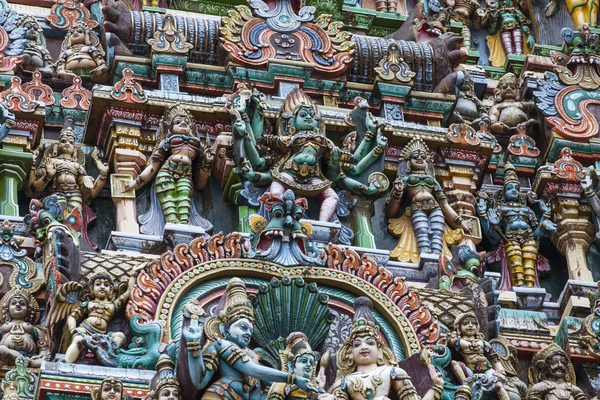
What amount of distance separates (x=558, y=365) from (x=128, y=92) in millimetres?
5982

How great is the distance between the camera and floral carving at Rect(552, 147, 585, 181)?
28688 mm

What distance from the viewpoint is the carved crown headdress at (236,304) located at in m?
23.7

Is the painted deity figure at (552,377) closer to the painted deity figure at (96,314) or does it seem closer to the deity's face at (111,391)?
the painted deity figure at (96,314)

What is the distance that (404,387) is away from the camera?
23.6 m

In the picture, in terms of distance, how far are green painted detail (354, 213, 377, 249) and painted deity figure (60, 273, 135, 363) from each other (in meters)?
3.17

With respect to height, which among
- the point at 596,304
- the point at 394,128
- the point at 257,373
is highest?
the point at 394,128

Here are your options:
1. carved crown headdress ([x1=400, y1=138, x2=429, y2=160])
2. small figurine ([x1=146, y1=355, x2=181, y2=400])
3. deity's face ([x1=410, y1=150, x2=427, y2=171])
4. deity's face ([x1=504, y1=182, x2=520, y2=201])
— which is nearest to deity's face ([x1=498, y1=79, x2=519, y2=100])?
deity's face ([x1=504, y1=182, x2=520, y2=201])

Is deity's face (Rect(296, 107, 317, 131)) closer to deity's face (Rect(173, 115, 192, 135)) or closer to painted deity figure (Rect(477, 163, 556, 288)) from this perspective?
deity's face (Rect(173, 115, 192, 135))

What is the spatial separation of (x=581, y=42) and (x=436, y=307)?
21.6 ft

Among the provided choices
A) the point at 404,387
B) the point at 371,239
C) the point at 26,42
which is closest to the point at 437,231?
the point at 371,239

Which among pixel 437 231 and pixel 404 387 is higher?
pixel 437 231

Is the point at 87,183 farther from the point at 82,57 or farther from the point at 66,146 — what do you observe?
the point at 82,57

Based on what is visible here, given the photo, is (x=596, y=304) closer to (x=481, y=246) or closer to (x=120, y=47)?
(x=481, y=246)

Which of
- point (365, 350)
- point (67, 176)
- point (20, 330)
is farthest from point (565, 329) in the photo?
point (20, 330)
